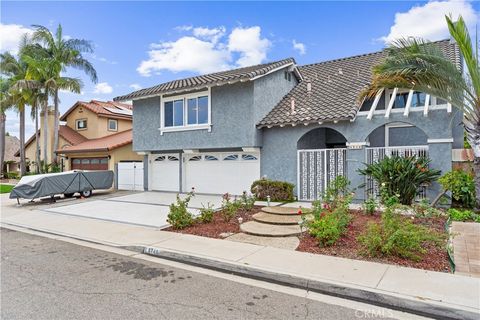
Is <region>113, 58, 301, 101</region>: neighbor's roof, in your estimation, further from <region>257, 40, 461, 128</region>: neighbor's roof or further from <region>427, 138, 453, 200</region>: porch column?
<region>427, 138, 453, 200</region>: porch column

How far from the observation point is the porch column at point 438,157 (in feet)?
35.1

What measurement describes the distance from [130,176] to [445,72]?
17.3 m

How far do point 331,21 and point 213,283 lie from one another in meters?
12.4

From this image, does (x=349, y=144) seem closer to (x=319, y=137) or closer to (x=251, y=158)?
(x=319, y=137)

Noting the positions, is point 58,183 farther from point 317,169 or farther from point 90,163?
point 317,169

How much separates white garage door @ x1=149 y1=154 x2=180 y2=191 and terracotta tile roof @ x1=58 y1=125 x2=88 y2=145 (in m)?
11.2

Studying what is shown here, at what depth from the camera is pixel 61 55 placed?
78.4ft

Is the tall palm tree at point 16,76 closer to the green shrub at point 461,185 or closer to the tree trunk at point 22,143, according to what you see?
the tree trunk at point 22,143

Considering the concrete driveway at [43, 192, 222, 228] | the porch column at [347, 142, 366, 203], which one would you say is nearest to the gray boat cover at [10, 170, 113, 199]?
the concrete driveway at [43, 192, 222, 228]

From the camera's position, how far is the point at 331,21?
1348 cm

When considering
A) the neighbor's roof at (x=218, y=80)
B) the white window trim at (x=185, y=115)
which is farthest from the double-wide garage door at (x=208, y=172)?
the neighbor's roof at (x=218, y=80)

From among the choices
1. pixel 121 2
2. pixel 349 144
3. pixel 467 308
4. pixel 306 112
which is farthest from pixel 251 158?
pixel 467 308

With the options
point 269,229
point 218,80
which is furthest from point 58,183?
point 269,229

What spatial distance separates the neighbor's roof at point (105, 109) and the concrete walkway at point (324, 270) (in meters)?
19.7
